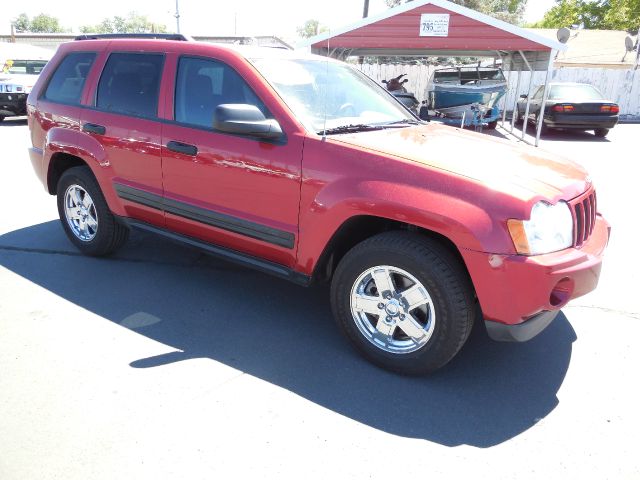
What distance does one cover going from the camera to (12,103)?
1459 cm

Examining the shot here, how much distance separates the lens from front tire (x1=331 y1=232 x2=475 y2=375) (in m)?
2.78

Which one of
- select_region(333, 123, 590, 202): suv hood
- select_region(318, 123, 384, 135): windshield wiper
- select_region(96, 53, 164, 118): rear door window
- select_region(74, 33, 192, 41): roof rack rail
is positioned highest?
select_region(74, 33, 192, 41): roof rack rail

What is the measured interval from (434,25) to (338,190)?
10.8 metres

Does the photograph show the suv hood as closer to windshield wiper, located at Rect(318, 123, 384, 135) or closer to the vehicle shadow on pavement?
windshield wiper, located at Rect(318, 123, 384, 135)

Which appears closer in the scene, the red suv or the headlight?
the headlight

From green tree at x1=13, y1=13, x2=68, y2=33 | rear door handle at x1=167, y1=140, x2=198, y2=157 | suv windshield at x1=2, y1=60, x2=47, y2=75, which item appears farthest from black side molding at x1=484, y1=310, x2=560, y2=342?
green tree at x1=13, y1=13, x2=68, y2=33

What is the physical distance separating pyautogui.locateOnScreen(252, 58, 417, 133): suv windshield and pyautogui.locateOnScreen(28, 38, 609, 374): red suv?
2 centimetres

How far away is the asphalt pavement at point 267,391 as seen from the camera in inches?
94.0

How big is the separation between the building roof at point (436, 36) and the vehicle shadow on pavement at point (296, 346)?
→ 29.0 feet

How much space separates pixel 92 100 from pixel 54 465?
3002mm

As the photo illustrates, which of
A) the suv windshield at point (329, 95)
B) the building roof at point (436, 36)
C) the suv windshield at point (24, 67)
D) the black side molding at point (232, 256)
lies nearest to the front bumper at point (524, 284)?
the black side molding at point (232, 256)

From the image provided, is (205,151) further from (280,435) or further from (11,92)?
(11,92)

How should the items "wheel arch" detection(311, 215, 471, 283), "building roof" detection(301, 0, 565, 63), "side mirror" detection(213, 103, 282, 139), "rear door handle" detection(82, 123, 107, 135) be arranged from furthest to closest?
"building roof" detection(301, 0, 565, 63), "rear door handle" detection(82, 123, 107, 135), "side mirror" detection(213, 103, 282, 139), "wheel arch" detection(311, 215, 471, 283)

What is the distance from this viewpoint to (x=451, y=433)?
8.50 ft
